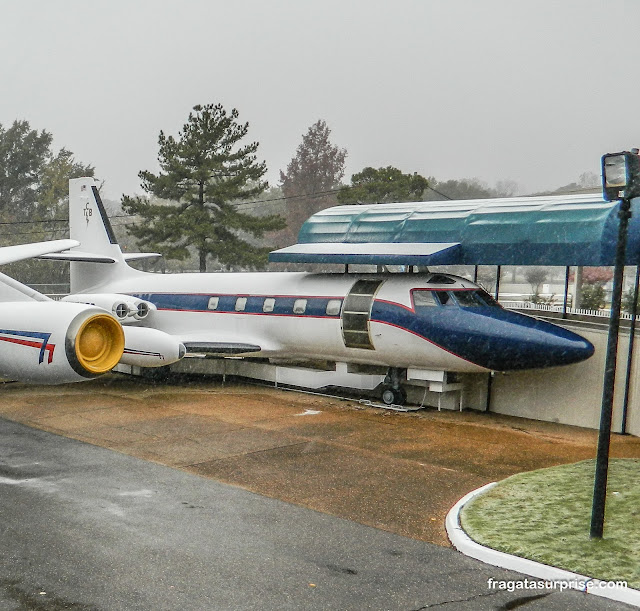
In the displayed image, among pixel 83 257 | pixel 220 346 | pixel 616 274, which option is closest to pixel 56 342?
pixel 616 274

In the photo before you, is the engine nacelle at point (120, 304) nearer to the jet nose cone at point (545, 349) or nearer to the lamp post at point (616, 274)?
the jet nose cone at point (545, 349)

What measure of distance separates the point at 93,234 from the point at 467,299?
1203 centimetres

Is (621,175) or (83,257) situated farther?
(83,257)

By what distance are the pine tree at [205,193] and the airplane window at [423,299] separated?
25023 mm

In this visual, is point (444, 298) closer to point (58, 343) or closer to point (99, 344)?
point (99, 344)

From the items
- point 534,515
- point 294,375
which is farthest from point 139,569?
point 294,375

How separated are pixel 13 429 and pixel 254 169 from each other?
30656mm

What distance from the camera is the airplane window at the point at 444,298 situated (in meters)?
15.8

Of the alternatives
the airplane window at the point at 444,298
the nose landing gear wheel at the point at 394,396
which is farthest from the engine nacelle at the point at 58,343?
the nose landing gear wheel at the point at 394,396

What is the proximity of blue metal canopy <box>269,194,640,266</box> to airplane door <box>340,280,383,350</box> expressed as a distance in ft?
2.12

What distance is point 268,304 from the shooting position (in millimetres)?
18562

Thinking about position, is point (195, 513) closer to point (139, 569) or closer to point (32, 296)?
point (139, 569)

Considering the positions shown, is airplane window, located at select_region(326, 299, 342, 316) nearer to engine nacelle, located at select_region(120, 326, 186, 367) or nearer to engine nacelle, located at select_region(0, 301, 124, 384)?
engine nacelle, located at select_region(120, 326, 186, 367)

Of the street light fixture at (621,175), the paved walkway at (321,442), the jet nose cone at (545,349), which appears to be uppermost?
the street light fixture at (621,175)
